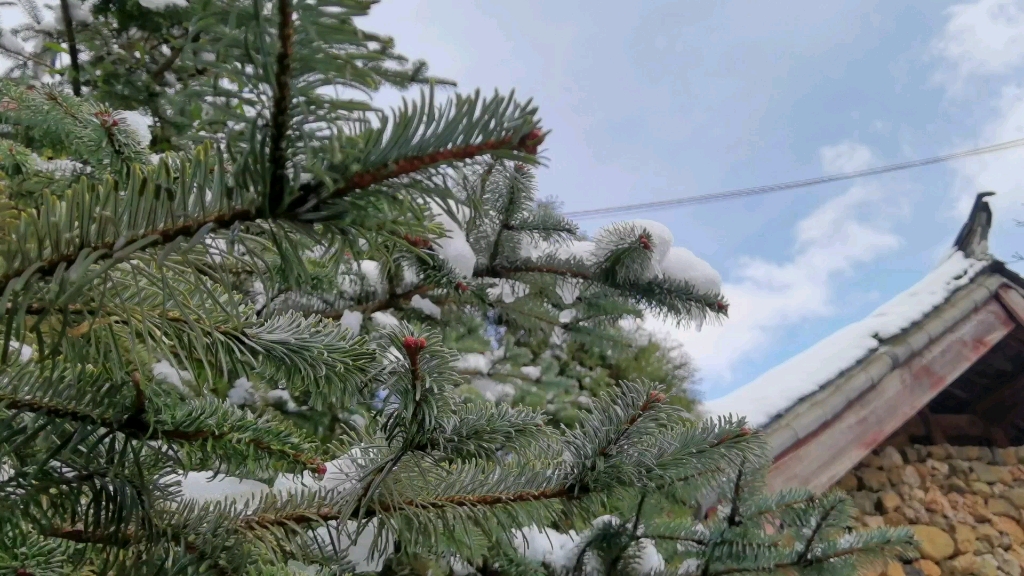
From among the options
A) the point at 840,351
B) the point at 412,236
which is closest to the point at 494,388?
the point at 840,351

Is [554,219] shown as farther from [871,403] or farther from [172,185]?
[871,403]

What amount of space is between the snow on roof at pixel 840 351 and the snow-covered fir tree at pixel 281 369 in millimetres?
477

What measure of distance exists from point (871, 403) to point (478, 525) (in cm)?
124

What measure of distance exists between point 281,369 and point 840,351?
135cm

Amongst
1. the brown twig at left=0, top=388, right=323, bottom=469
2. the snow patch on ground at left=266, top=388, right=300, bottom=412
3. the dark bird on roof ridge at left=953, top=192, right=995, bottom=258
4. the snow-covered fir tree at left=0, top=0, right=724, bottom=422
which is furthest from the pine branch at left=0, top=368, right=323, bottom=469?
the dark bird on roof ridge at left=953, top=192, right=995, bottom=258

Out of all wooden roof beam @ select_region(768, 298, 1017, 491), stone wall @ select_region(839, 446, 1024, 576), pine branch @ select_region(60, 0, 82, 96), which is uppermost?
pine branch @ select_region(60, 0, 82, 96)

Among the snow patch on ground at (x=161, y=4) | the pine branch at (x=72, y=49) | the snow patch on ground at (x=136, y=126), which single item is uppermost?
the snow patch on ground at (x=161, y=4)

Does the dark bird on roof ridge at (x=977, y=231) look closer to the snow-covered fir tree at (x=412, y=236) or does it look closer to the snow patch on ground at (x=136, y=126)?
the snow-covered fir tree at (x=412, y=236)

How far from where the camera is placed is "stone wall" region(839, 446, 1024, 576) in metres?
1.46

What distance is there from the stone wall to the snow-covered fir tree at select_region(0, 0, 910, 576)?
95 cm

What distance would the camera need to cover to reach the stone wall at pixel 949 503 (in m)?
1.46

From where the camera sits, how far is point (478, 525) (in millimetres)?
393

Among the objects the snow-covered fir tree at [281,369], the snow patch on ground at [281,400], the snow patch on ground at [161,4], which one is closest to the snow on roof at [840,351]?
the snow-covered fir tree at [281,369]

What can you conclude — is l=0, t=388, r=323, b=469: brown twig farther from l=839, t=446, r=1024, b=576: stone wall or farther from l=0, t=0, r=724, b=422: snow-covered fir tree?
l=839, t=446, r=1024, b=576: stone wall
